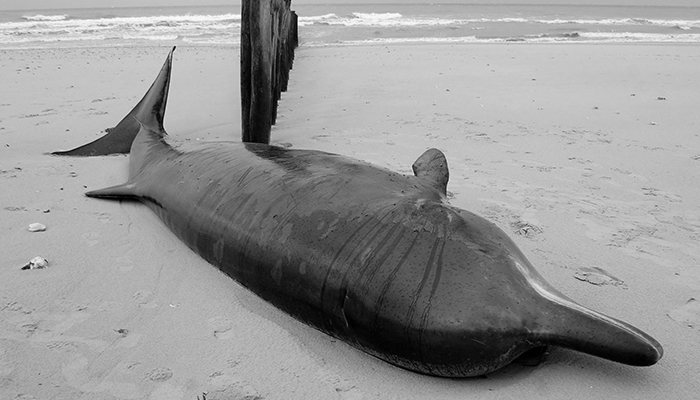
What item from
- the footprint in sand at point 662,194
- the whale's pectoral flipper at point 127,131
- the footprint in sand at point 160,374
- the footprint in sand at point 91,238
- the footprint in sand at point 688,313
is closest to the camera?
the footprint in sand at point 160,374

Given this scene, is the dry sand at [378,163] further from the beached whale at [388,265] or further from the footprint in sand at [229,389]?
the beached whale at [388,265]

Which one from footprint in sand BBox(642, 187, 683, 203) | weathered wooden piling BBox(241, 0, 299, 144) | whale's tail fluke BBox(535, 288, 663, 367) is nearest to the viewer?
whale's tail fluke BBox(535, 288, 663, 367)

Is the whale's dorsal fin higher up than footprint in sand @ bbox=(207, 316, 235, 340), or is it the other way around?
the whale's dorsal fin

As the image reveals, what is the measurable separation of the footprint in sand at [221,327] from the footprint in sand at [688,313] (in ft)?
6.76

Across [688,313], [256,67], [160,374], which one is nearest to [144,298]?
[160,374]

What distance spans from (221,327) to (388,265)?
3.10ft

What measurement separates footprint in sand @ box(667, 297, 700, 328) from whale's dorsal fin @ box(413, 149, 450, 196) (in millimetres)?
1263

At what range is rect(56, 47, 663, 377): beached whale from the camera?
6.74ft

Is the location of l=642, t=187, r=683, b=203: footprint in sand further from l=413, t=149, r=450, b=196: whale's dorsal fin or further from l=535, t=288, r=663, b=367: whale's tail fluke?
l=535, t=288, r=663, b=367: whale's tail fluke

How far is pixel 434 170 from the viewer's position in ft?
10.8

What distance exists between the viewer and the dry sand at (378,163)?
226 centimetres

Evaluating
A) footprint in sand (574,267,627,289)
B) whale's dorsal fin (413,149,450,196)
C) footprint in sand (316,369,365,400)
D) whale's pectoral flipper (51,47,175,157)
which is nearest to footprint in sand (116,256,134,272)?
footprint in sand (316,369,365,400)

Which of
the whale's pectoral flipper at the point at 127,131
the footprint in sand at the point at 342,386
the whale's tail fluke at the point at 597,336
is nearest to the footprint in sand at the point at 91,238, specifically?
the whale's pectoral flipper at the point at 127,131

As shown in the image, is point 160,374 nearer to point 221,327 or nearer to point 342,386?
point 221,327
